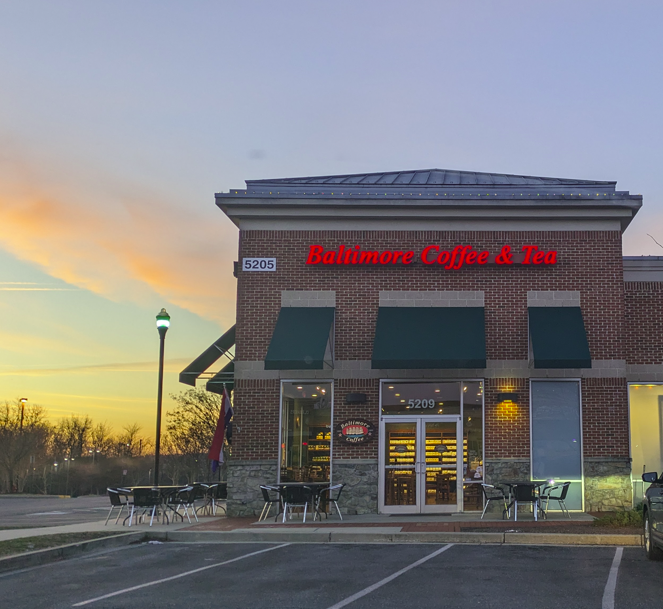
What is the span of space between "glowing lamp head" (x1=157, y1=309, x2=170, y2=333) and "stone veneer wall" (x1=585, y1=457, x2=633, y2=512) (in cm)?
1142

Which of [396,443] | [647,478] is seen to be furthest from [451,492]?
[647,478]

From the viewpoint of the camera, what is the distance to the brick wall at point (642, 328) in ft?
66.7

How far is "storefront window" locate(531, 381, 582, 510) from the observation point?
19469 mm

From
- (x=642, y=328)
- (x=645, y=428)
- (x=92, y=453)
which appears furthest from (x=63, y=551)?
(x=92, y=453)

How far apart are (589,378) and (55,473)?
7455 cm

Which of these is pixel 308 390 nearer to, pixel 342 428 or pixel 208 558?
pixel 342 428

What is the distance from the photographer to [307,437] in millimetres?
19938

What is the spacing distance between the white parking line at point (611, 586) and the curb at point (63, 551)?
8.89 metres

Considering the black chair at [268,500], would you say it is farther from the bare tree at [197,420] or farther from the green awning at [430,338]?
the bare tree at [197,420]

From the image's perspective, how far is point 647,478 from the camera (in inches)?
471

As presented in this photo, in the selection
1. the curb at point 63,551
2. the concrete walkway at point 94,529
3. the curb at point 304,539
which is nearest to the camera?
the curb at point 63,551

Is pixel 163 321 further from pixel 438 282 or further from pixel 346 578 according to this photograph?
pixel 346 578

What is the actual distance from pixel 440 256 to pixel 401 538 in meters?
7.71

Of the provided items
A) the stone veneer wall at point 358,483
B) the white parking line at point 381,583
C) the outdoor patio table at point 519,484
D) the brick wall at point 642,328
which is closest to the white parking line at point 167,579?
the white parking line at point 381,583
